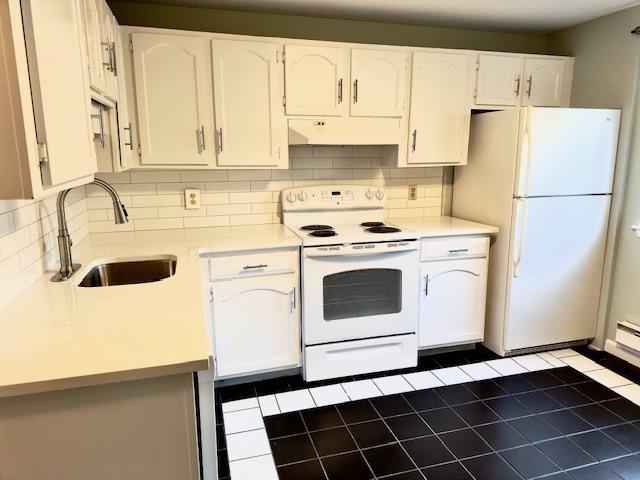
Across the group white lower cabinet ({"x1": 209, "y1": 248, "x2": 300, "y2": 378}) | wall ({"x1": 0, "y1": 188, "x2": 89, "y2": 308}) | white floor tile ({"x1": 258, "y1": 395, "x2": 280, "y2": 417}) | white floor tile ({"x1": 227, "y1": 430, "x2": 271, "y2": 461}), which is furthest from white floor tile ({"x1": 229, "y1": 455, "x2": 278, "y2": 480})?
wall ({"x1": 0, "y1": 188, "x2": 89, "y2": 308})

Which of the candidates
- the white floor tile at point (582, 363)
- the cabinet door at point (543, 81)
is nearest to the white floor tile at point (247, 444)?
the white floor tile at point (582, 363)

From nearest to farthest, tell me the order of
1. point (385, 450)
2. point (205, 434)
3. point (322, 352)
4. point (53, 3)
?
point (53, 3) < point (205, 434) < point (385, 450) < point (322, 352)

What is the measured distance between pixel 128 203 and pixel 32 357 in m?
1.85

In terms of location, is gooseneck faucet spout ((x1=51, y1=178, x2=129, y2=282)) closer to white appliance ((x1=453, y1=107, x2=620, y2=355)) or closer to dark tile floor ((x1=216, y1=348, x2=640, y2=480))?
dark tile floor ((x1=216, y1=348, x2=640, y2=480))

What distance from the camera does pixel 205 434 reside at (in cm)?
133

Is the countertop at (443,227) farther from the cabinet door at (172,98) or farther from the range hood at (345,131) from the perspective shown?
the cabinet door at (172,98)

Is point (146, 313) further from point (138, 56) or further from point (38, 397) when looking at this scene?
point (138, 56)

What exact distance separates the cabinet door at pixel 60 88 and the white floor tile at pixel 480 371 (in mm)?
2435

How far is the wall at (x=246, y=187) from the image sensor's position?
9.07 feet

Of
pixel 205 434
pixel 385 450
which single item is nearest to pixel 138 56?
pixel 205 434

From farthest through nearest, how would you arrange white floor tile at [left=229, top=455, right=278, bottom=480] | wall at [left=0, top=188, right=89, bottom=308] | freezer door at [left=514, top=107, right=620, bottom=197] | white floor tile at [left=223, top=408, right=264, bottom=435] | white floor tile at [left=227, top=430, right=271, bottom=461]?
1. freezer door at [left=514, top=107, right=620, bottom=197]
2. white floor tile at [left=223, top=408, right=264, bottom=435]
3. white floor tile at [left=227, top=430, right=271, bottom=461]
4. white floor tile at [left=229, top=455, right=278, bottom=480]
5. wall at [left=0, top=188, right=89, bottom=308]

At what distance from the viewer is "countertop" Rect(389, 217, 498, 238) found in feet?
9.09

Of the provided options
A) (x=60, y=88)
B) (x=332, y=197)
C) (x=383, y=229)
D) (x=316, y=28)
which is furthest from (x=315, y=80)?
(x=60, y=88)

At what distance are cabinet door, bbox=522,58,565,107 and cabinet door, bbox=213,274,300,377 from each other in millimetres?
2134
